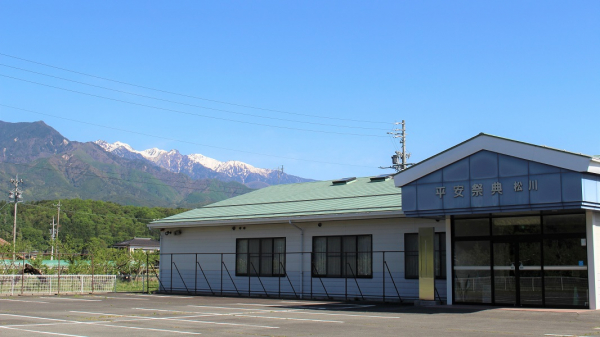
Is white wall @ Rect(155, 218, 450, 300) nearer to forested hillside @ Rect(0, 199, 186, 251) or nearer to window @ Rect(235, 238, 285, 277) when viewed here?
window @ Rect(235, 238, 285, 277)

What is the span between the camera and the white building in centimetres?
1575

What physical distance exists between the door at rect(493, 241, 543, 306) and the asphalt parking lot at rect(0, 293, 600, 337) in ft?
2.70

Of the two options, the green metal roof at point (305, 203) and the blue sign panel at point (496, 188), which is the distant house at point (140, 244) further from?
the blue sign panel at point (496, 188)

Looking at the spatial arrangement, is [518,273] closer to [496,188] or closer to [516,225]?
[516,225]

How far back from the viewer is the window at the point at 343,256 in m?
21.8

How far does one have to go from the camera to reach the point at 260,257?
24547 mm

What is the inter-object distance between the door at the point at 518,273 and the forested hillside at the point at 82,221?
78883 millimetres

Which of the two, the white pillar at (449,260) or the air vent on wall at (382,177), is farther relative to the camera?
the air vent on wall at (382,177)

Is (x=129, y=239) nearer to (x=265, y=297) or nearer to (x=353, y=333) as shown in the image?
(x=265, y=297)

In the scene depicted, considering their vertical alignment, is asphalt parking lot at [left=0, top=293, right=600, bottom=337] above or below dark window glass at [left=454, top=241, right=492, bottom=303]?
below

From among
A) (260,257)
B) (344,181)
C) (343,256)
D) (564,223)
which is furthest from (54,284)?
(564,223)

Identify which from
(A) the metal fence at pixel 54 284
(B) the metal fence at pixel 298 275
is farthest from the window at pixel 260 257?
(A) the metal fence at pixel 54 284

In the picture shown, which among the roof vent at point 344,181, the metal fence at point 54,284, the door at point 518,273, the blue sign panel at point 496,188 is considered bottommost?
the metal fence at point 54,284

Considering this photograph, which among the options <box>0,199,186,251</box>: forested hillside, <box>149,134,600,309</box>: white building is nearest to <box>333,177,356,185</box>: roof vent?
<box>149,134,600,309</box>: white building
